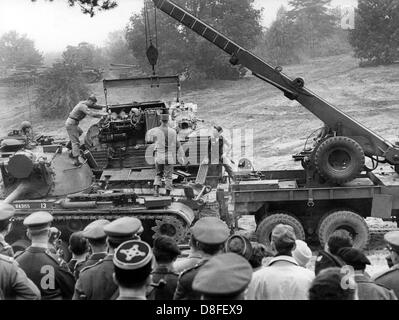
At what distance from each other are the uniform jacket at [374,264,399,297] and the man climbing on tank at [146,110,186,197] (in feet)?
19.6

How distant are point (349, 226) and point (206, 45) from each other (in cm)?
2340

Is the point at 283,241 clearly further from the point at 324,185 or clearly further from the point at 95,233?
the point at 324,185

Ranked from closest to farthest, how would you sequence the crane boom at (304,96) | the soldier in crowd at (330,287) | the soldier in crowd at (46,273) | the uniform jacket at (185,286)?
1. the soldier in crowd at (330,287)
2. the uniform jacket at (185,286)
3. the soldier in crowd at (46,273)
4. the crane boom at (304,96)

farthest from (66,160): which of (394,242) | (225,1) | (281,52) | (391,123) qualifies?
(281,52)

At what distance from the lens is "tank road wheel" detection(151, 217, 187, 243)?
372 inches

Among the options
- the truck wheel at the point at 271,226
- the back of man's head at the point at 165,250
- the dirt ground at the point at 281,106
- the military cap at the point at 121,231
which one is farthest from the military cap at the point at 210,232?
the dirt ground at the point at 281,106

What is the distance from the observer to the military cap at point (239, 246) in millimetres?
5207

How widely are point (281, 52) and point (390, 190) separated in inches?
1162

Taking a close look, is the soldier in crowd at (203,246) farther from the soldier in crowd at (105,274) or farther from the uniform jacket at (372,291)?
the uniform jacket at (372,291)

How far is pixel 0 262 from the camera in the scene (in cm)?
418

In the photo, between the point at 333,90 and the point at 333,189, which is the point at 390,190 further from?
the point at 333,90

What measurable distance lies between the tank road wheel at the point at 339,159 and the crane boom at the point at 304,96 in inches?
20.9

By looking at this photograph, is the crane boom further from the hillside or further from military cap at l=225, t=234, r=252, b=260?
the hillside

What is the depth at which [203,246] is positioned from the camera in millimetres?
4340
